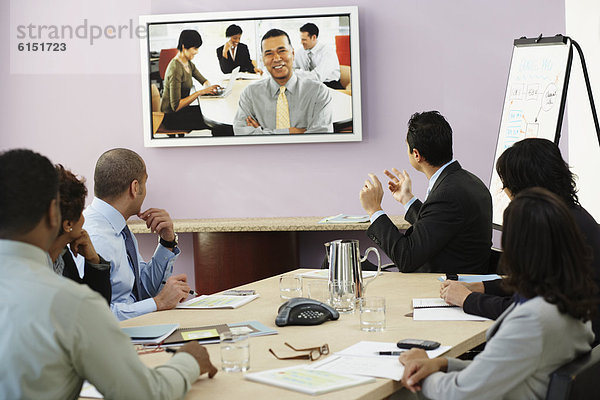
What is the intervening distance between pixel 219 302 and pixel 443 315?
83 cm

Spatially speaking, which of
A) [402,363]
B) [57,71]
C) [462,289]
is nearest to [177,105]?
[57,71]

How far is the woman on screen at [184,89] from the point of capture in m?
5.05

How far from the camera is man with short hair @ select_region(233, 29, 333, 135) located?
16.4ft

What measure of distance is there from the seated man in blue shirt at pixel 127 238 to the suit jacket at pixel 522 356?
1.31 m

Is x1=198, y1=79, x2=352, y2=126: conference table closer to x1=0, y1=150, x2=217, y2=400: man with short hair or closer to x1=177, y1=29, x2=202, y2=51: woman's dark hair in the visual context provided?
x1=177, y1=29, x2=202, y2=51: woman's dark hair

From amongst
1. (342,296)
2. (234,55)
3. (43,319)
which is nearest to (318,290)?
(342,296)

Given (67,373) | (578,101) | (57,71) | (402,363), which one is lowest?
(402,363)

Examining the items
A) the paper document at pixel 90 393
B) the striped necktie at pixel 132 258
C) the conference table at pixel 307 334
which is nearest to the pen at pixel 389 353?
the conference table at pixel 307 334

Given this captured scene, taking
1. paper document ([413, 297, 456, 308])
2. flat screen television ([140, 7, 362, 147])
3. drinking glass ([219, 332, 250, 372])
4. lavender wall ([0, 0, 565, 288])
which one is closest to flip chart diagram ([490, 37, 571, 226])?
lavender wall ([0, 0, 565, 288])

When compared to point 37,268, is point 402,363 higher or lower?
lower

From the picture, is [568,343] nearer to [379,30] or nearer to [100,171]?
[100,171]

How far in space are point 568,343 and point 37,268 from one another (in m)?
1.14

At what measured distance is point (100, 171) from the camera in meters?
3.02

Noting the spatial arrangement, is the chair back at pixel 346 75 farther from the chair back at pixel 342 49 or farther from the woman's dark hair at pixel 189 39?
the woman's dark hair at pixel 189 39
